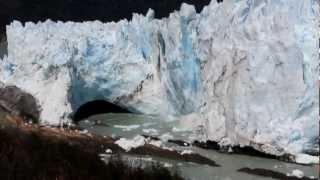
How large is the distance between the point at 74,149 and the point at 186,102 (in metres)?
5.73

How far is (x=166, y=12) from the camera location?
1711cm

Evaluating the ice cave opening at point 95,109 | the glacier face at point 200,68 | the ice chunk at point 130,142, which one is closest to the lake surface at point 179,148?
the ice cave opening at point 95,109

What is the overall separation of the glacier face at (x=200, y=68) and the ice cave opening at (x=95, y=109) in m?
0.24

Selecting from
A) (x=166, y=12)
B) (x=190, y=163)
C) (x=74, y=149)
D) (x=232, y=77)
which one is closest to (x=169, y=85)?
(x=232, y=77)

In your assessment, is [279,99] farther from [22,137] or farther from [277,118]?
[22,137]

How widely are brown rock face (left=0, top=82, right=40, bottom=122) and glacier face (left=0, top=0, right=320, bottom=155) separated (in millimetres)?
170

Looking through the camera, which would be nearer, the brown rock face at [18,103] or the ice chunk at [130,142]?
the ice chunk at [130,142]

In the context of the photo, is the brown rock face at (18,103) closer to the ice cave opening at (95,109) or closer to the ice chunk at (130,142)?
the ice cave opening at (95,109)

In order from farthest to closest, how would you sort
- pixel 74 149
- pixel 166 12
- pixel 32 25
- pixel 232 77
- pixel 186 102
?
pixel 166 12
pixel 32 25
pixel 186 102
pixel 232 77
pixel 74 149

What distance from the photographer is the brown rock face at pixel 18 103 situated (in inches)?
515

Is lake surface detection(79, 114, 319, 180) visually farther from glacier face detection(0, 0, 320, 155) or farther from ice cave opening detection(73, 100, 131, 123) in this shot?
glacier face detection(0, 0, 320, 155)

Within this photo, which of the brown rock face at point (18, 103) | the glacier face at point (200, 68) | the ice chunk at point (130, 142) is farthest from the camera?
the brown rock face at point (18, 103)

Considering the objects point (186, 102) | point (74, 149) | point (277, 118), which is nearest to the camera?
point (74, 149)

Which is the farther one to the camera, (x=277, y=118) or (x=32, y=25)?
(x=32, y=25)
